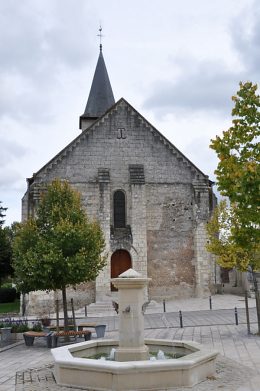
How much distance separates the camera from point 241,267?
1535cm

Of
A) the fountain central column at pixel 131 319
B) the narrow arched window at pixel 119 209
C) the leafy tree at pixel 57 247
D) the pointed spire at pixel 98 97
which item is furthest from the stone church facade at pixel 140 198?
the fountain central column at pixel 131 319

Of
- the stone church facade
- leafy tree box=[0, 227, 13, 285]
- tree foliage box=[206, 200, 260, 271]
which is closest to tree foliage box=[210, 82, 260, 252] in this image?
tree foliage box=[206, 200, 260, 271]

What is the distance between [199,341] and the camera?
13117 millimetres

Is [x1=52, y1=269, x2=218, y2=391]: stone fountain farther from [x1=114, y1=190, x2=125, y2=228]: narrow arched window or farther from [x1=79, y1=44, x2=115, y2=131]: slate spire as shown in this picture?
[x1=79, y1=44, x2=115, y2=131]: slate spire

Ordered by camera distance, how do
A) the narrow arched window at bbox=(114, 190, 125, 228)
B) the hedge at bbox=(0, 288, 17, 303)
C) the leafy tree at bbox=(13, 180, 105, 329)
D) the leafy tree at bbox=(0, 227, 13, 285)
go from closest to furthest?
the leafy tree at bbox=(13, 180, 105, 329)
the narrow arched window at bbox=(114, 190, 125, 228)
the hedge at bbox=(0, 288, 17, 303)
the leafy tree at bbox=(0, 227, 13, 285)

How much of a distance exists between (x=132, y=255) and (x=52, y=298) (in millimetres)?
5191

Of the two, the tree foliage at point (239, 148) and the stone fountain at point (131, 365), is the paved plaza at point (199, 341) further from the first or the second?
the tree foliage at point (239, 148)

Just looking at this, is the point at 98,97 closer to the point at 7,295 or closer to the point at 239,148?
the point at 7,295

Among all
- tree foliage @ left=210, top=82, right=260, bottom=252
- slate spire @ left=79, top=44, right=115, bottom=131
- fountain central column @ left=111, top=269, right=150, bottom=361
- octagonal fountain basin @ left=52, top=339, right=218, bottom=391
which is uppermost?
slate spire @ left=79, top=44, right=115, bottom=131

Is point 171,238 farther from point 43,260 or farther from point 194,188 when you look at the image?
point 43,260

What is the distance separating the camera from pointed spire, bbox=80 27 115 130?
1518 inches

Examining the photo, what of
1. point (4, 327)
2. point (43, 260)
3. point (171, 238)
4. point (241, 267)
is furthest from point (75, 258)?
point (171, 238)

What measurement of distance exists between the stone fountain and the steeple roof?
30478mm

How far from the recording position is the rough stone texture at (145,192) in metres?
26.7
